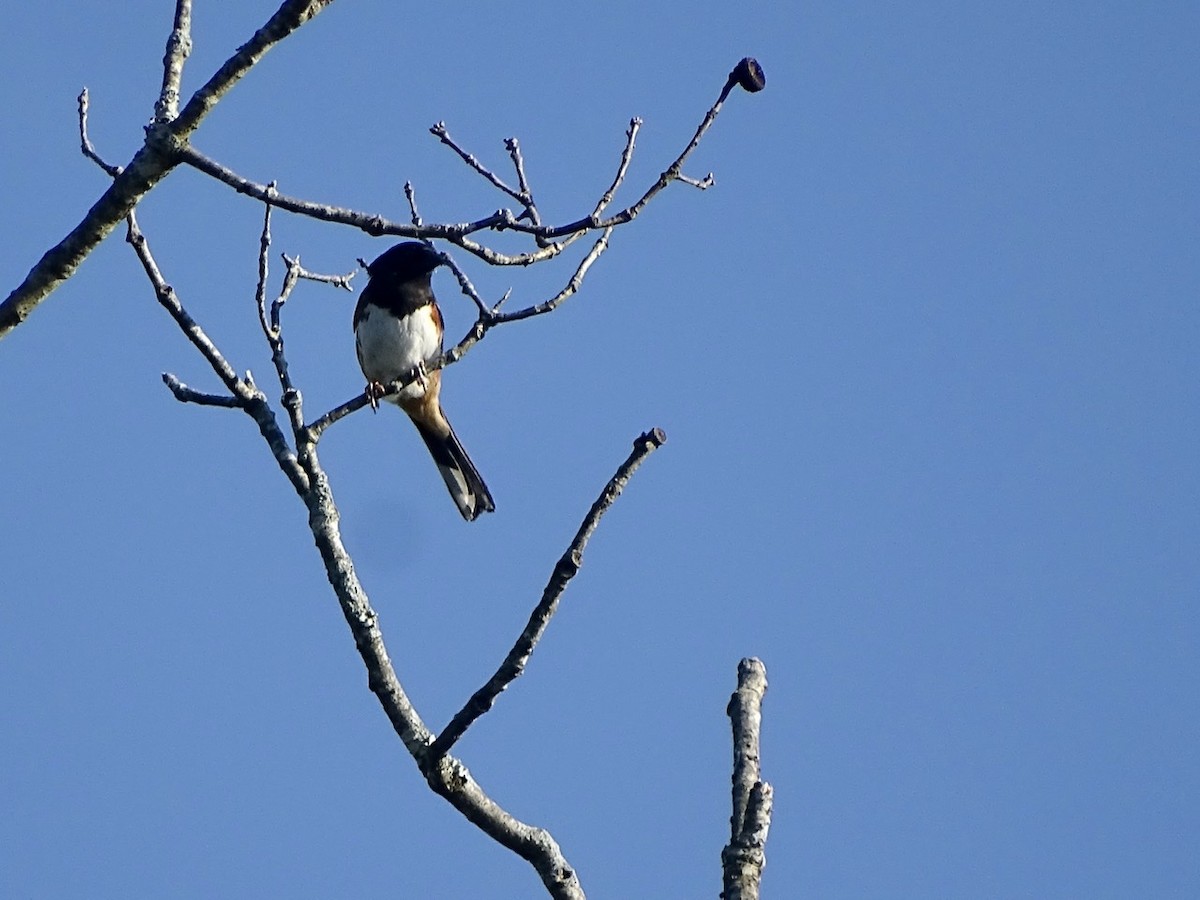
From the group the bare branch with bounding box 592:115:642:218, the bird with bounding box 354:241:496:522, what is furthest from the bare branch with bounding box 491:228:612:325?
the bird with bounding box 354:241:496:522

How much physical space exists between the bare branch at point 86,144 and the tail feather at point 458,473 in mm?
3426

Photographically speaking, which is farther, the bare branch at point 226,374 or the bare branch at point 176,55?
the bare branch at point 226,374

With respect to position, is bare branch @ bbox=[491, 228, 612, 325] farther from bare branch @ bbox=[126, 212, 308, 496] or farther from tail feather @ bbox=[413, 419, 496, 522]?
tail feather @ bbox=[413, 419, 496, 522]

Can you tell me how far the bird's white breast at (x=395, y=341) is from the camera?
616cm

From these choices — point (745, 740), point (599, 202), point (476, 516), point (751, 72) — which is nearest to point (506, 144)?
point (599, 202)

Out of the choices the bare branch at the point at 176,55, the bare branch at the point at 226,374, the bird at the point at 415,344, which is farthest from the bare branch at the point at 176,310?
the bird at the point at 415,344

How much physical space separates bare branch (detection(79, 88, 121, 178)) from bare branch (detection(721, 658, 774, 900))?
1325mm

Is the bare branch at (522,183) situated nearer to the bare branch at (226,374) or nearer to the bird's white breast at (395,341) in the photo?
the bare branch at (226,374)

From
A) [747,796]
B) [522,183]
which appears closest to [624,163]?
[522,183]

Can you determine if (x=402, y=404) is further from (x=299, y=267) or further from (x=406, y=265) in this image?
(x=299, y=267)

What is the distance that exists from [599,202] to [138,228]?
2.89ft

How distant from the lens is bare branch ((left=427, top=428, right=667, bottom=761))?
7.09 ft

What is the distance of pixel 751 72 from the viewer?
2689 millimetres

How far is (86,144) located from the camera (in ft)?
8.42
